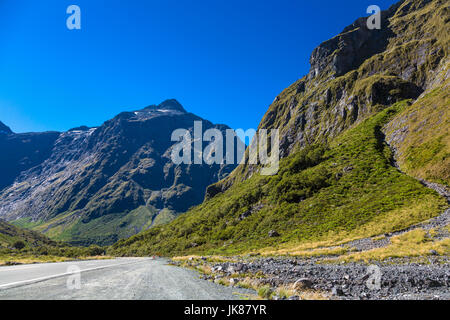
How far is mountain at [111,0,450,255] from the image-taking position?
44.6 m

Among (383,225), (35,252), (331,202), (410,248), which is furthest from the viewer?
(35,252)

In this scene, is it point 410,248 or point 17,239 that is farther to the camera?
point 17,239

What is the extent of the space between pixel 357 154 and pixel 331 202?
25.2 meters

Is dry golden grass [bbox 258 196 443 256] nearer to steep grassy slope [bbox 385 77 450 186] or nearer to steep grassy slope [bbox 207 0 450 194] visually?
steep grassy slope [bbox 385 77 450 186]

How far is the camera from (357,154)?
71.2 meters

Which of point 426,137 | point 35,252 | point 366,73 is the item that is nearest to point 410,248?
point 426,137

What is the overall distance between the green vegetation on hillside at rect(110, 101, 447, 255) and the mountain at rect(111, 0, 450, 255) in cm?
27

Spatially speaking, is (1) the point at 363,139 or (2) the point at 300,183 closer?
(2) the point at 300,183

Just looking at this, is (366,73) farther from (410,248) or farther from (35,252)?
Result: (35,252)

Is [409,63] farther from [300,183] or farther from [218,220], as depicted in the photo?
[218,220]

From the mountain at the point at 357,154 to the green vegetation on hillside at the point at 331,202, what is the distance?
0.27m
